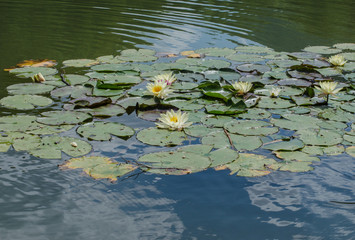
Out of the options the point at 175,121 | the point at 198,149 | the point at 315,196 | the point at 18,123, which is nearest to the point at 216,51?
the point at 175,121

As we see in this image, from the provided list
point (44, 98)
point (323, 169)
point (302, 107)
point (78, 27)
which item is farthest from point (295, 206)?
point (78, 27)

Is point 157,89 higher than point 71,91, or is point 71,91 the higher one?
point 157,89

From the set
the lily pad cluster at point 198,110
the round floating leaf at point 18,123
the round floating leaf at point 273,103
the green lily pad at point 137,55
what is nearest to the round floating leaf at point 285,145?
the lily pad cluster at point 198,110

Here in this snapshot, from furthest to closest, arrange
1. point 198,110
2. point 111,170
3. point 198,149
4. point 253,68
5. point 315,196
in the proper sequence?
point 253,68, point 198,110, point 198,149, point 111,170, point 315,196

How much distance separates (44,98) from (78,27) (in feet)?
13.5

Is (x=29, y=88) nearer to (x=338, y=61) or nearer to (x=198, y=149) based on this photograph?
(x=198, y=149)

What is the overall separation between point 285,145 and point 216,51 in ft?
11.2

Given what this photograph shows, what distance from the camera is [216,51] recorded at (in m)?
6.91

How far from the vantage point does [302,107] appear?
4715 mm

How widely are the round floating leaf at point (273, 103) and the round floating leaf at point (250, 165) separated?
4.04 feet

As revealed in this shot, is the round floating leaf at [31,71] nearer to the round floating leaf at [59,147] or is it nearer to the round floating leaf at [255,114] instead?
the round floating leaf at [59,147]

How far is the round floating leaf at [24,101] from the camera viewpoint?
4.55 m

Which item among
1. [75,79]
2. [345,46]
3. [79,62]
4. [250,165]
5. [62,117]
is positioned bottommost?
[250,165]

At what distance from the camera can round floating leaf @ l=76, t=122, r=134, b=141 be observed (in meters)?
3.91
